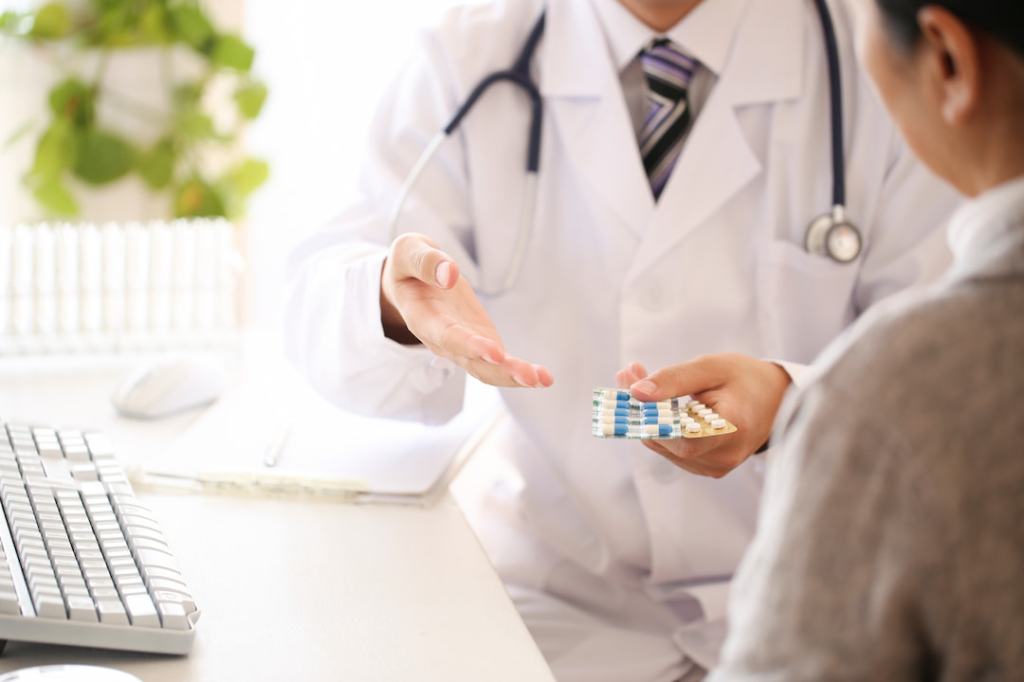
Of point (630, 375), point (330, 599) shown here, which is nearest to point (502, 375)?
point (630, 375)

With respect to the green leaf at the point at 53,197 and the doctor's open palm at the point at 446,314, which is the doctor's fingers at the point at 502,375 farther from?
the green leaf at the point at 53,197

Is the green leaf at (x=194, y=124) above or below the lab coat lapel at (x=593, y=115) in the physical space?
below

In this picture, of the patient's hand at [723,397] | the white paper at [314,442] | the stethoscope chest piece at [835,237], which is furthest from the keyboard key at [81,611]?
the stethoscope chest piece at [835,237]

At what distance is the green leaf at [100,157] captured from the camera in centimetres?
210

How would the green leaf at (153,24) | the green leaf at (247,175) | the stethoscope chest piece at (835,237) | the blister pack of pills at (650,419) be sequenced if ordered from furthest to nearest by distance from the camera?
the green leaf at (247,175) → the green leaf at (153,24) → the stethoscope chest piece at (835,237) → the blister pack of pills at (650,419)

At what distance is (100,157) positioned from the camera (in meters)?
2.12

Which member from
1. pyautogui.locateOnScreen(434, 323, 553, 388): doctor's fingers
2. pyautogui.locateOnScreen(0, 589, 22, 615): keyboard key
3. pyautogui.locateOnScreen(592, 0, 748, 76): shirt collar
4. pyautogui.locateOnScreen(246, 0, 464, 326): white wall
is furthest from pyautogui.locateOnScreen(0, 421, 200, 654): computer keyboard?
pyautogui.locateOnScreen(246, 0, 464, 326): white wall

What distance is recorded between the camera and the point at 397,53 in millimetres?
2254

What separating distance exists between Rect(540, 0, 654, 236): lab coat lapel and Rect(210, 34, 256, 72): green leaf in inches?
38.4

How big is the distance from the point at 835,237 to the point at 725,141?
0.16m

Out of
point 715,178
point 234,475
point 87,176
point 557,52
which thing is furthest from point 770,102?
point 87,176

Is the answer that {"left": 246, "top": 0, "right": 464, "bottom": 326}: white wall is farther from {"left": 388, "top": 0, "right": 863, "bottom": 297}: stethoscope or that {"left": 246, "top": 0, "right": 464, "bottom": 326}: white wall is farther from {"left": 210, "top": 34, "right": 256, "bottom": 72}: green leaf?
{"left": 388, "top": 0, "right": 863, "bottom": 297}: stethoscope

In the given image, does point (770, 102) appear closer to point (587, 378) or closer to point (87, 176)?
point (587, 378)

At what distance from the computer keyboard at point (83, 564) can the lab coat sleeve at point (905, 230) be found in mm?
833
